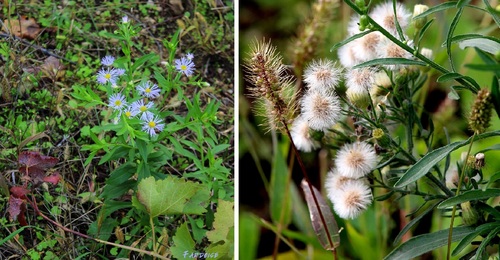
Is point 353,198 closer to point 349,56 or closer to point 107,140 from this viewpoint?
point 349,56

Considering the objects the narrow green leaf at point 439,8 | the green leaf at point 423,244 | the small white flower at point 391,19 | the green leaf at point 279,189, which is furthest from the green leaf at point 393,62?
the green leaf at point 279,189

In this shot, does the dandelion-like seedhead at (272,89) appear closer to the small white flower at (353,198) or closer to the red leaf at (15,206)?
the small white flower at (353,198)

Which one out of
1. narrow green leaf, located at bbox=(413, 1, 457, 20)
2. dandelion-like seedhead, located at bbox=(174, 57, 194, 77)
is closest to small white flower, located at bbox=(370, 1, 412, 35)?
narrow green leaf, located at bbox=(413, 1, 457, 20)

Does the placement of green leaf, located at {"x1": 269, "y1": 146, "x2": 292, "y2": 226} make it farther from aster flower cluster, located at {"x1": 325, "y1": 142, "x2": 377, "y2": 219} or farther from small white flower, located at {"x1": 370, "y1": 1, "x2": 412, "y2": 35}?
small white flower, located at {"x1": 370, "y1": 1, "x2": 412, "y2": 35}

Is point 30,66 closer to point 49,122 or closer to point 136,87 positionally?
point 49,122

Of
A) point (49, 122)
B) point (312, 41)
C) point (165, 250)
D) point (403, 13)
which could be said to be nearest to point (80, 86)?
point (49, 122)

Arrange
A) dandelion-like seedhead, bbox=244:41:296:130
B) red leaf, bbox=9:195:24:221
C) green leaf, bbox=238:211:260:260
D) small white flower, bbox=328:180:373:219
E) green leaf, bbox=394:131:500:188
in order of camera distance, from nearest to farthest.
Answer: green leaf, bbox=394:131:500:188
dandelion-like seedhead, bbox=244:41:296:130
small white flower, bbox=328:180:373:219
red leaf, bbox=9:195:24:221
green leaf, bbox=238:211:260:260
